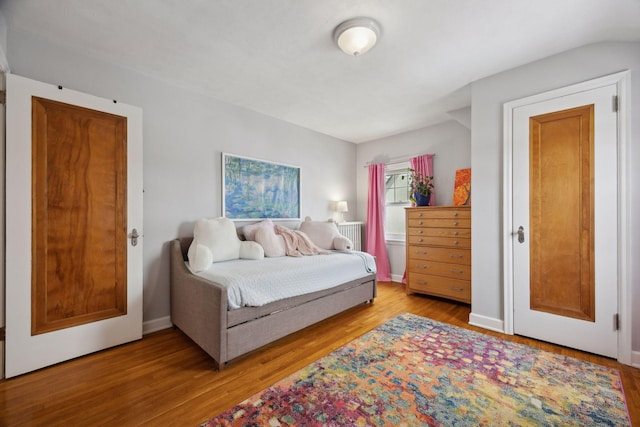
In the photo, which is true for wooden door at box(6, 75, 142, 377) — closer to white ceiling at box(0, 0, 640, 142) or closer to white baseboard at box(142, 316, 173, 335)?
white baseboard at box(142, 316, 173, 335)

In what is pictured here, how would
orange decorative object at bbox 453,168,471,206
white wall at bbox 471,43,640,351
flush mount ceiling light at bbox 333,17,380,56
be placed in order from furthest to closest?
orange decorative object at bbox 453,168,471,206 → white wall at bbox 471,43,640,351 → flush mount ceiling light at bbox 333,17,380,56

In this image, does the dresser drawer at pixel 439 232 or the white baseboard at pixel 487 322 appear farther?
the dresser drawer at pixel 439 232

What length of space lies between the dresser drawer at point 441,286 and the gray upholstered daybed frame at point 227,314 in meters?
1.24

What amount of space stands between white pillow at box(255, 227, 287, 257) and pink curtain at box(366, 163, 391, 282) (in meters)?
2.01

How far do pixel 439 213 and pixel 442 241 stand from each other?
0.36 m

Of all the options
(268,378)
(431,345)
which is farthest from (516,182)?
(268,378)

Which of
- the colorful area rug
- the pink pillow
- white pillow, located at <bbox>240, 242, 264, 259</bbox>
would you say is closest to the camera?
the colorful area rug

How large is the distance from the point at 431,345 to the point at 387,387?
0.75 m

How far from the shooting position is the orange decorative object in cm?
345

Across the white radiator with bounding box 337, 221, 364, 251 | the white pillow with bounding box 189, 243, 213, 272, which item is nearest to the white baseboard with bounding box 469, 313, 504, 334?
the white radiator with bounding box 337, 221, 364, 251

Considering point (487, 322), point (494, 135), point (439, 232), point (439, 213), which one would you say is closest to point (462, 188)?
point (439, 213)

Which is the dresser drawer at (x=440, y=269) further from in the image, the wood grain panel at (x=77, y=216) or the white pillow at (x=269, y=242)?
the wood grain panel at (x=77, y=216)

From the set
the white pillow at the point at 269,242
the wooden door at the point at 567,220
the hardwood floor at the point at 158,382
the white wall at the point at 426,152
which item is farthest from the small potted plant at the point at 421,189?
the white pillow at the point at 269,242

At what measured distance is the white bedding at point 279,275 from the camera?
2004 mm
